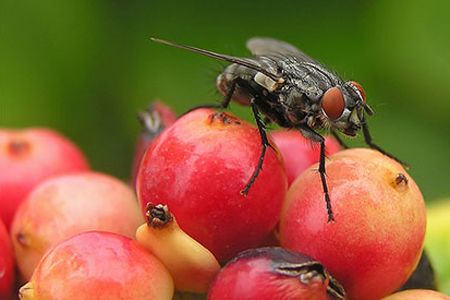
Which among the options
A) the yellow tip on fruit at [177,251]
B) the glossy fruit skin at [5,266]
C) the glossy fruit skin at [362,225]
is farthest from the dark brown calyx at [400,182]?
the glossy fruit skin at [5,266]

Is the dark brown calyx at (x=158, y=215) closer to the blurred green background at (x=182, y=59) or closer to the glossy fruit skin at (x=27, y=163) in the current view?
the glossy fruit skin at (x=27, y=163)

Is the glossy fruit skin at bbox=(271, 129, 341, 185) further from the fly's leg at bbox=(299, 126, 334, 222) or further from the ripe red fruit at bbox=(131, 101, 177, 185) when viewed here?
the ripe red fruit at bbox=(131, 101, 177, 185)

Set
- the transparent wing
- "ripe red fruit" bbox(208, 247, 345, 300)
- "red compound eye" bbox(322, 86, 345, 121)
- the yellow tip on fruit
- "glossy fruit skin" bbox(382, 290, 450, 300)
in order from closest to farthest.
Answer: "ripe red fruit" bbox(208, 247, 345, 300), the yellow tip on fruit, "glossy fruit skin" bbox(382, 290, 450, 300), "red compound eye" bbox(322, 86, 345, 121), the transparent wing

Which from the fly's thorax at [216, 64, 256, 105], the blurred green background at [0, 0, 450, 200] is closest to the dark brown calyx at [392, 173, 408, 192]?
the fly's thorax at [216, 64, 256, 105]

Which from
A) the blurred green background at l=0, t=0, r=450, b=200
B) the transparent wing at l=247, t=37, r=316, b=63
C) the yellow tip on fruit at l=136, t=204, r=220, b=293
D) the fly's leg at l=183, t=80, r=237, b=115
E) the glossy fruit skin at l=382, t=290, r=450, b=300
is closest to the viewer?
the yellow tip on fruit at l=136, t=204, r=220, b=293

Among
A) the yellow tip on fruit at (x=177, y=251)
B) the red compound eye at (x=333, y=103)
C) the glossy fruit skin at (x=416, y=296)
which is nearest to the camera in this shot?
the yellow tip on fruit at (x=177, y=251)

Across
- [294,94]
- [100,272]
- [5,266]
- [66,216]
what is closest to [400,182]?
[294,94]
